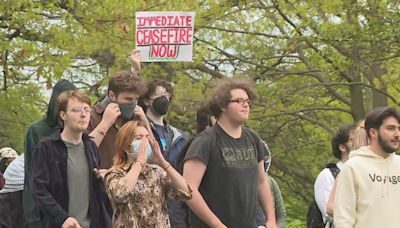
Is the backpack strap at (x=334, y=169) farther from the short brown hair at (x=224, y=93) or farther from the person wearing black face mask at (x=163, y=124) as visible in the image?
the short brown hair at (x=224, y=93)

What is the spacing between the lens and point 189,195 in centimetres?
741

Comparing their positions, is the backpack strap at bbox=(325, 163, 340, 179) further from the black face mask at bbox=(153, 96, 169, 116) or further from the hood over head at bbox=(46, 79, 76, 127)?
the hood over head at bbox=(46, 79, 76, 127)

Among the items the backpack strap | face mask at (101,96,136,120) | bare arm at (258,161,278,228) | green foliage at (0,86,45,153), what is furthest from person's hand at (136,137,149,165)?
green foliage at (0,86,45,153)

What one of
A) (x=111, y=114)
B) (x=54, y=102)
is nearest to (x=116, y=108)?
(x=111, y=114)

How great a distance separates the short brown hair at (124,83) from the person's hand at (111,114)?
0.58 feet

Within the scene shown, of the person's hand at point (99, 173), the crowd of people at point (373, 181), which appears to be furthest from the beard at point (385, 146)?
the person's hand at point (99, 173)

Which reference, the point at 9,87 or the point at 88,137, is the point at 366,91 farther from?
the point at 88,137

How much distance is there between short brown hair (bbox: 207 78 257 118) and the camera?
779cm

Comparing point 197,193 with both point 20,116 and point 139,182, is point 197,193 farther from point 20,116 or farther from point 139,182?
point 20,116

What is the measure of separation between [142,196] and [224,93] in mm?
1098

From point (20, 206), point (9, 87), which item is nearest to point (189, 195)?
point (20, 206)

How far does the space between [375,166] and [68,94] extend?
7.55ft

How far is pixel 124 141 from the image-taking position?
728 cm

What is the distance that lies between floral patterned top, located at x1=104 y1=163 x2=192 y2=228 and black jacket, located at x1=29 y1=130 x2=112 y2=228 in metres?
0.13
